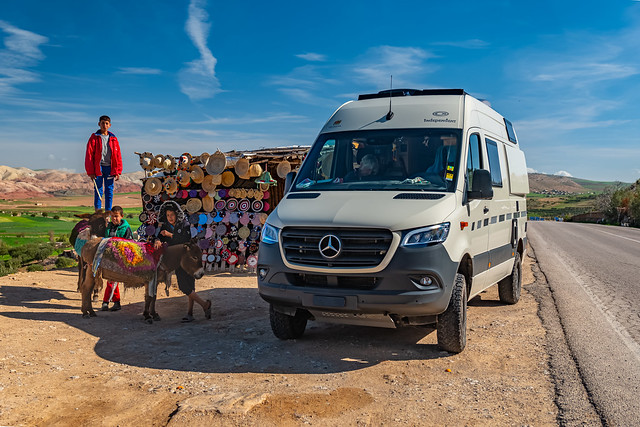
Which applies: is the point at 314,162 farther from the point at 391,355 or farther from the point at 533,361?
the point at 533,361

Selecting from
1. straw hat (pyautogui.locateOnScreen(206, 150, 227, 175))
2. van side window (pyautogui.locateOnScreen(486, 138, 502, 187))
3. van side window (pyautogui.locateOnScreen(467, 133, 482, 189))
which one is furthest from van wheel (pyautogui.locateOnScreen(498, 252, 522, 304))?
straw hat (pyautogui.locateOnScreen(206, 150, 227, 175))

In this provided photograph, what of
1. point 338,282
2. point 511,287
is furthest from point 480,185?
point 511,287

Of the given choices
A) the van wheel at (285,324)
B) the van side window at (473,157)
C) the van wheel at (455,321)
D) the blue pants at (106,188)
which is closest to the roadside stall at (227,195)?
the blue pants at (106,188)

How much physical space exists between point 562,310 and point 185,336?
581 centimetres

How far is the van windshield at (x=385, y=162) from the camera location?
19.3 feet

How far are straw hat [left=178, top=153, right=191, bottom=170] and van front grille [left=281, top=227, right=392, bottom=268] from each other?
8.26 m

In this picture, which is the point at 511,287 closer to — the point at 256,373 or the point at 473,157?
the point at 473,157

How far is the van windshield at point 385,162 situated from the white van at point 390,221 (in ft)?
0.04

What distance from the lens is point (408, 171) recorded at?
6012 millimetres

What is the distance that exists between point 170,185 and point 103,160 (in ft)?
11.3

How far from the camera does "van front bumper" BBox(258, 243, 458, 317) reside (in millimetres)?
5012

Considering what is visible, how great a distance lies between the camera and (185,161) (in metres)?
12.9

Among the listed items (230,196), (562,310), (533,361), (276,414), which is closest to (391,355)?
(533,361)

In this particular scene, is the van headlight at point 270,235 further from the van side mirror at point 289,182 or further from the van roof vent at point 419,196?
the van roof vent at point 419,196
